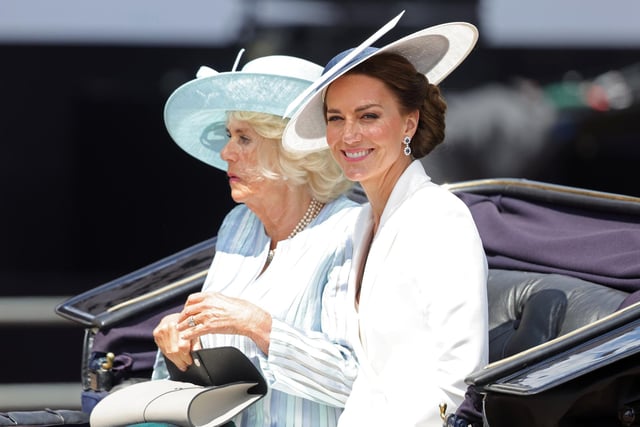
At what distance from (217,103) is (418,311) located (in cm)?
87

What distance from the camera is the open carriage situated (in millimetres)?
2311

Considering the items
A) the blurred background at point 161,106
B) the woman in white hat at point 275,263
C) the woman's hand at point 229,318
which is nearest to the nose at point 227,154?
the woman in white hat at point 275,263

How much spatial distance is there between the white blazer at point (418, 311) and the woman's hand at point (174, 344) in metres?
0.42

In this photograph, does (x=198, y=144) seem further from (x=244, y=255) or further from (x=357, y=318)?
(x=357, y=318)

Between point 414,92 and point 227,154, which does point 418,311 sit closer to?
point 414,92

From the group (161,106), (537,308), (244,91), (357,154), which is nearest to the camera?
(357,154)

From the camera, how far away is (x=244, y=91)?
305 centimetres

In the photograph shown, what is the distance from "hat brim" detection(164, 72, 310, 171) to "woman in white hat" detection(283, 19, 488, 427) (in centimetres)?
12

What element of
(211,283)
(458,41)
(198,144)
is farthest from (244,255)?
(458,41)

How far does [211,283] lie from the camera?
3180mm

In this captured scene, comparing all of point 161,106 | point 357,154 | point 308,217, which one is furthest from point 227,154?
point 161,106

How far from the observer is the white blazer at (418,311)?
2480mm

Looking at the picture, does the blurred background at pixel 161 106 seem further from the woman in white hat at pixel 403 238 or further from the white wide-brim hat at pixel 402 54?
the woman in white hat at pixel 403 238

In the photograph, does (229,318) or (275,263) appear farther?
(275,263)
